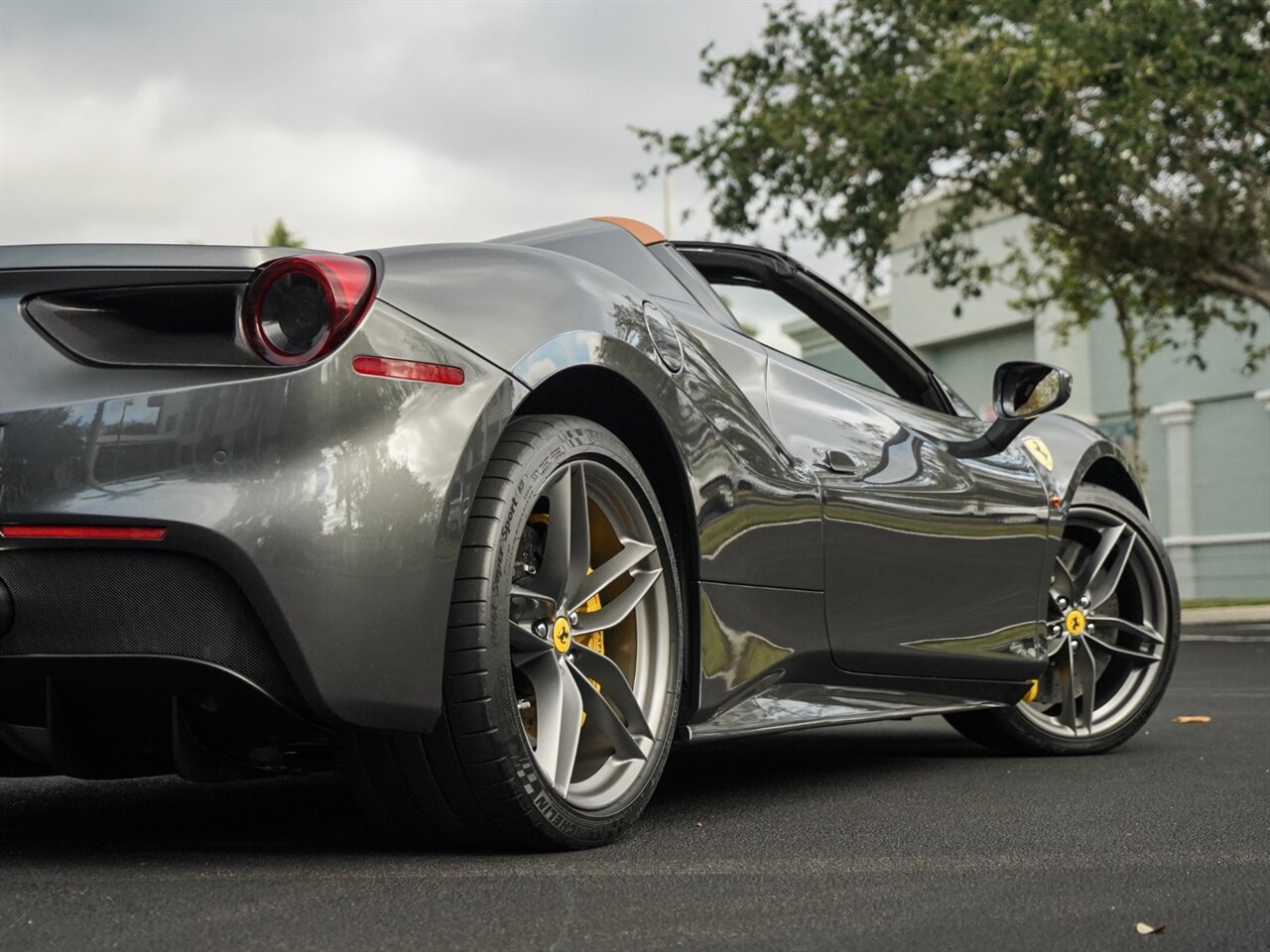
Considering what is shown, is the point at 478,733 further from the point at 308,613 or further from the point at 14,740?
the point at 14,740

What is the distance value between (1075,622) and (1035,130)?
40.3 feet

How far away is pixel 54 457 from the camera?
2596mm

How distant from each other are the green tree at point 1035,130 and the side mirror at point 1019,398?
11.4 m

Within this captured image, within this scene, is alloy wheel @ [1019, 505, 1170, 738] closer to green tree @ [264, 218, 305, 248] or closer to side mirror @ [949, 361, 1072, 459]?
side mirror @ [949, 361, 1072, 459]

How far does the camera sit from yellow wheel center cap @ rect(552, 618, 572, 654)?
3.07m

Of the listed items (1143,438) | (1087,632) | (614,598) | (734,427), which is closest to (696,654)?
(614,598)

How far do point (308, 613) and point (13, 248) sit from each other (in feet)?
2.74

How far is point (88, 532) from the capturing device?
258 cm

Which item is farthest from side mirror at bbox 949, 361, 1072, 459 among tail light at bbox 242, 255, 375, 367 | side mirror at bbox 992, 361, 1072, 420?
tail light at bbox 242, 255, 375, 367

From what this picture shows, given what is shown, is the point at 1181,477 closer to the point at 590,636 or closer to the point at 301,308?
the point at 590,636

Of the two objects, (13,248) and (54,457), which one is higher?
(13,248)

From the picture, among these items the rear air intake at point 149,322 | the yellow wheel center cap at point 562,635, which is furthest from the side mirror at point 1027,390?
the rear air intake at point 149,322

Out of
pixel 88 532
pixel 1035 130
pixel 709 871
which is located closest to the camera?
pixel 88 532

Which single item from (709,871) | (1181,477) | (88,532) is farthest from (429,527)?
(1181,477)
